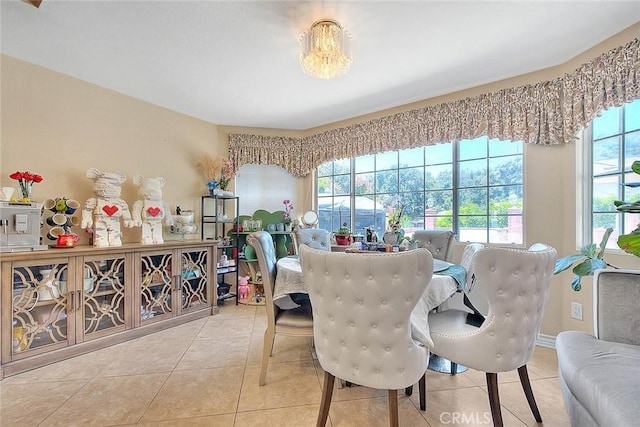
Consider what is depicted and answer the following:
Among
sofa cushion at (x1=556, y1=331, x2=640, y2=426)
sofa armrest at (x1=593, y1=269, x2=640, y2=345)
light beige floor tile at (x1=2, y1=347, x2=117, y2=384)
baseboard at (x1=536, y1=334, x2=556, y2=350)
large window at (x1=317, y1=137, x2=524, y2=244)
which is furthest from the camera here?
large window at (x1=317, y1=137, x2=524, y2=244)

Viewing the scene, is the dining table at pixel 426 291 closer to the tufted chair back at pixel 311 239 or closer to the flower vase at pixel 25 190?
the tufted chair back at pixel 311 239

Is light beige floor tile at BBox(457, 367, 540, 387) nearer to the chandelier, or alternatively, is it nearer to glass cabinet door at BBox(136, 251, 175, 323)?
the chandelier

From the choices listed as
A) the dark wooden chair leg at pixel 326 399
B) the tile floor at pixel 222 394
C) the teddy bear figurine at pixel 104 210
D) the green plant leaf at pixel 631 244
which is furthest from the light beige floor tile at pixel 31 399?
the green plant leaf at pixel 631 244

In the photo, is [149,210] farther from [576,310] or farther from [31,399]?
[576,310]

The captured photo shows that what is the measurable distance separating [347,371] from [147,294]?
232 centimetres

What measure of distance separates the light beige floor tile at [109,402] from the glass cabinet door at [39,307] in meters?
0.60

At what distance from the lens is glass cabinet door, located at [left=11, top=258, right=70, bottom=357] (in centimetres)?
200

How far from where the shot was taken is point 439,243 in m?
2.66

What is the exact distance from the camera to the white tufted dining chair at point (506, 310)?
4.31 feet

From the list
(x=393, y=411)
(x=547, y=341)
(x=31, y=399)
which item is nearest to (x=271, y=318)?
(x=393, y=411)

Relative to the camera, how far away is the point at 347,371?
127 cm

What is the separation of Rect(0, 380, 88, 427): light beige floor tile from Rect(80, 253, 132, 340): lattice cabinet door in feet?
1.59

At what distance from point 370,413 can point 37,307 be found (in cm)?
251

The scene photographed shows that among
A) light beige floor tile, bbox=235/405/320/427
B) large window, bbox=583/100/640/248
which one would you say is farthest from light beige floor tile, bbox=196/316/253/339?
large window, bbox=583/100/640/248
